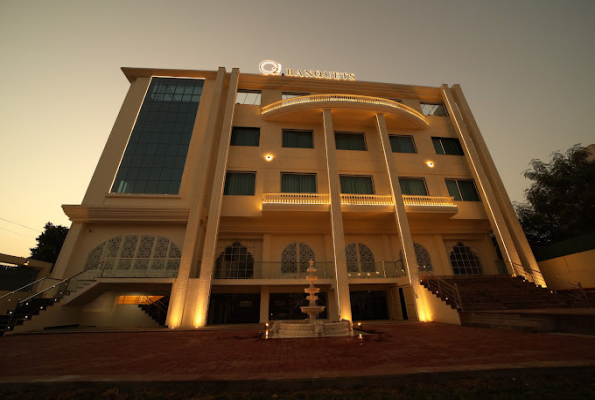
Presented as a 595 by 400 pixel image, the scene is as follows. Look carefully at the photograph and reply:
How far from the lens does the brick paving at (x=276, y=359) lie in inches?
136

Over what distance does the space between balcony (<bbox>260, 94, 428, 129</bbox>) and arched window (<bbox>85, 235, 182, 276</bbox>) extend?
9997 millimetres

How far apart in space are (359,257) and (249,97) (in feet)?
43.5

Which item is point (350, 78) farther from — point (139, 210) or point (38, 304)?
point (38, 304)

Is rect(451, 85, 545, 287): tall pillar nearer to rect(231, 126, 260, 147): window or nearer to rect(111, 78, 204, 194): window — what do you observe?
rect(231, 126, 260, 147): window

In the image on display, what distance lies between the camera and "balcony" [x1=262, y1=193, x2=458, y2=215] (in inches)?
531

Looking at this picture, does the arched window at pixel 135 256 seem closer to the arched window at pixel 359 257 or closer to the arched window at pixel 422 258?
the arched window at pixel 359 257

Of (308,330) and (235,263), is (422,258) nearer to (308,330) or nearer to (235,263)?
(308,330)

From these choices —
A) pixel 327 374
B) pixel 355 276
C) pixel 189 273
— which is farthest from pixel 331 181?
pixel 327 374

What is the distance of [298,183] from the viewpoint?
15438 millimetres

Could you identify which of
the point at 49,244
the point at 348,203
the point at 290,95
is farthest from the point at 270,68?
the point at 49,244

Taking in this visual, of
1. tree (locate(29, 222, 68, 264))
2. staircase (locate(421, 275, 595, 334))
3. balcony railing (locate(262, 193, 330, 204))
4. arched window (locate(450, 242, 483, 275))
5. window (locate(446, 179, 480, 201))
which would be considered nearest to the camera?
staircase (locate(421, 275, 595, 334))

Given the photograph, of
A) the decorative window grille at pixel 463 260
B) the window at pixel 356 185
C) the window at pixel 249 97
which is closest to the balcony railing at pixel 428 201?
the window at pixel 356 185

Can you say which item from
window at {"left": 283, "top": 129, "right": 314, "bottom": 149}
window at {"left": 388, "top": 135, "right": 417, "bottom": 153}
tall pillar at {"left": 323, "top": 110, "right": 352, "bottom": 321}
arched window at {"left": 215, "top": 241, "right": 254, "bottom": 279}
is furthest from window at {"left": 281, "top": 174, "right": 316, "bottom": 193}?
window at {"left": 388, "top": 135, "right": 417, "bottom": 153}

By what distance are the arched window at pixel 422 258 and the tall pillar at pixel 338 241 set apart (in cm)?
569
